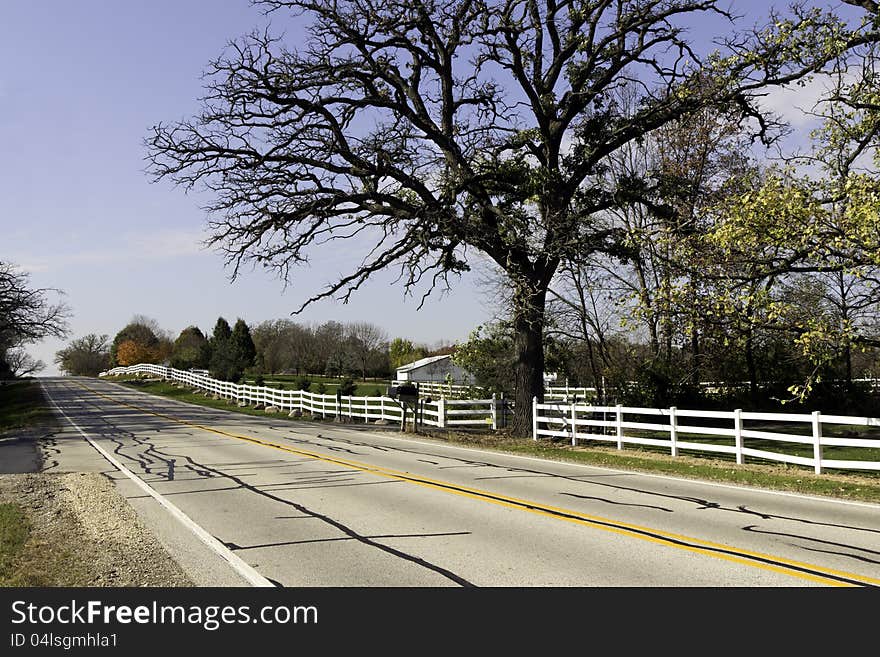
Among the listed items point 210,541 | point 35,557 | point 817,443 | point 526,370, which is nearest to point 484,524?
point 210,541

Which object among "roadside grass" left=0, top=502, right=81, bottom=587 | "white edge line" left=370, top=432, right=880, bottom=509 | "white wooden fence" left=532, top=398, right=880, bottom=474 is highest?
"white wooden fence" left=532, top=398, right=880, bottom=474

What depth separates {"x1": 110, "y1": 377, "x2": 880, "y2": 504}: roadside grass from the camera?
12.3 meters

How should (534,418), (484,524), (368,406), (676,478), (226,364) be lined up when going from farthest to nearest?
(226,364) < (368,406) < (534,418) < (676,478) < (484,524)

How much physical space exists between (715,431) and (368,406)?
17.9 m

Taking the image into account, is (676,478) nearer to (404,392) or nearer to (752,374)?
(404,392)

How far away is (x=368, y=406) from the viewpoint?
30797mm

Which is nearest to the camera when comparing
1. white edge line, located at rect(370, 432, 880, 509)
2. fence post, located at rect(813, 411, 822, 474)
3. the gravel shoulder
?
the gravel shoulder

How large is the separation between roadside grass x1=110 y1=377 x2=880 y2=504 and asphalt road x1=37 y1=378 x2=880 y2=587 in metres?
0.97

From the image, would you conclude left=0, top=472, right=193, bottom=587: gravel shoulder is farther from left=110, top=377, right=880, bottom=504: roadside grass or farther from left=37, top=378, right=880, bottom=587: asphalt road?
left=110, top=377, right=880, bottom=504: roadside grass

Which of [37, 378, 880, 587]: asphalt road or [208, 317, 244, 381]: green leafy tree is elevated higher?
[208, 317, 244, 381]: green leafy tree

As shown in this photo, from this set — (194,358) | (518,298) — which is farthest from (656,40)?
(194,358)

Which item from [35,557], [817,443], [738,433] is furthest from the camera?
[738,433]

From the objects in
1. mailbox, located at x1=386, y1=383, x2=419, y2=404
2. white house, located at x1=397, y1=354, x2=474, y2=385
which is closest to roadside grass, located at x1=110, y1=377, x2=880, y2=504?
mailbox, located at x1=386, y1=383, x2=419, y2=404

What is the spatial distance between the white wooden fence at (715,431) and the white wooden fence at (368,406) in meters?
3.57
